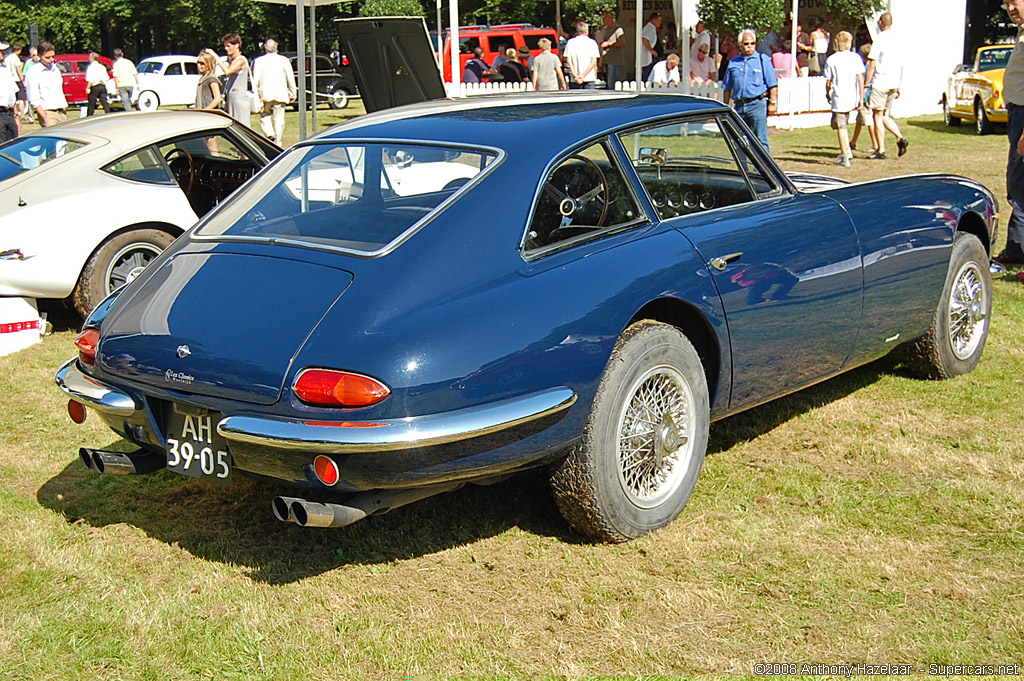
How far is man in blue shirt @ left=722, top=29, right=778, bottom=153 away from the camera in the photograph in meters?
12.5

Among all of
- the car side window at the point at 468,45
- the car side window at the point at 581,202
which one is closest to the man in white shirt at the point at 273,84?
the car side window at the point at 581,202

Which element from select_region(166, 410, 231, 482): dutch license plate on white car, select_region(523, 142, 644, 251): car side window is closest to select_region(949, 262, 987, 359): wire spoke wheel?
select_region(523, 142, 644, 251): car side window

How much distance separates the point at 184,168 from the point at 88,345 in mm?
4219

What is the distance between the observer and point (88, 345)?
3.96 m

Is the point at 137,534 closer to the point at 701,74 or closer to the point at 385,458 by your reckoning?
the point at 385,458

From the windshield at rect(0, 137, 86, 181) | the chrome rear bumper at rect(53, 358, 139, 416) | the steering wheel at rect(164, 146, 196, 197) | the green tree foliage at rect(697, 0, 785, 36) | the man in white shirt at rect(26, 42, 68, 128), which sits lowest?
the chrome rear bumper at rect(53, 358, 139, 416)

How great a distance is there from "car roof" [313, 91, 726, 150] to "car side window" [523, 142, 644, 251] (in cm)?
10

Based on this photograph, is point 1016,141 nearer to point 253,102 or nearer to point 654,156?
point 654,156

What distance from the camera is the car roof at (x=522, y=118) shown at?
393cm

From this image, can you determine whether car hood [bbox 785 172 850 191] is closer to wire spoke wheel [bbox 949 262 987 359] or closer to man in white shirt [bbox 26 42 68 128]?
wire spoke wheel [bbox 949 262 987 359]

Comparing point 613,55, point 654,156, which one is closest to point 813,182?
point 654,156

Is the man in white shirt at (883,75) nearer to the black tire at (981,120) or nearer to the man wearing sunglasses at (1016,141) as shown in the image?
the black tire at (981,120)

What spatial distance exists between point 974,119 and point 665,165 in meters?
16.6

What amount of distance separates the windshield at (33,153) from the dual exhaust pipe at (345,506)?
196 inches
